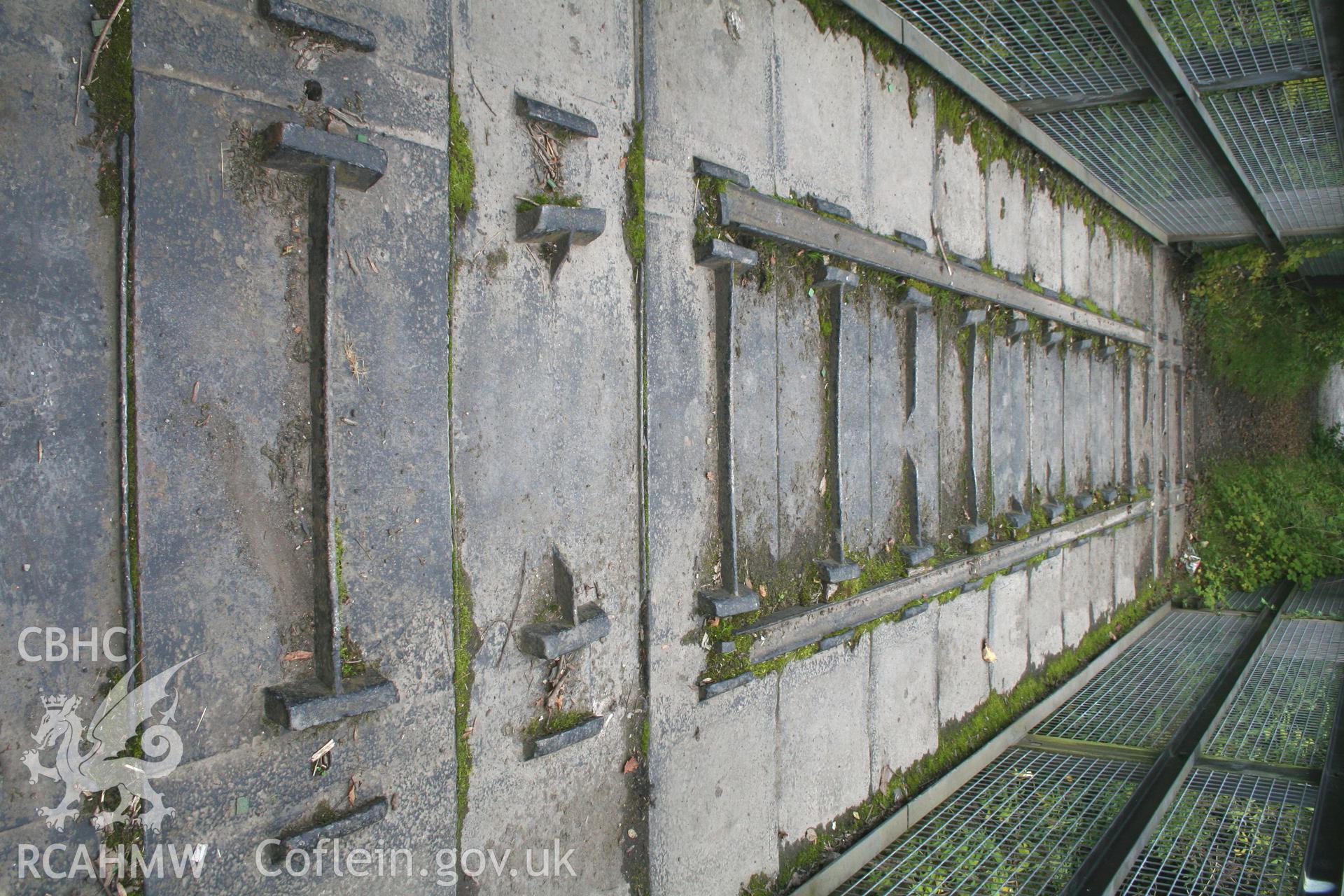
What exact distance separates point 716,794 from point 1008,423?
14.6ft

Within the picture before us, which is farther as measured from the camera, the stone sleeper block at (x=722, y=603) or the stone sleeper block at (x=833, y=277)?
the stone sleeper block at (x=833, y=277)

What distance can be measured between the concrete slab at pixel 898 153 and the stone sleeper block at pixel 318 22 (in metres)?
3.45

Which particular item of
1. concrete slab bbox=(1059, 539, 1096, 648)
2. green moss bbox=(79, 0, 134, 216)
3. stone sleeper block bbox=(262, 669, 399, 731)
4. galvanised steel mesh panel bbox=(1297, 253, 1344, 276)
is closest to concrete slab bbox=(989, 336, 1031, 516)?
concrete slab bbox=(1059, 539, 1096, 648)

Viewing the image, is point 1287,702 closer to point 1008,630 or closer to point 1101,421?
point 1008,630

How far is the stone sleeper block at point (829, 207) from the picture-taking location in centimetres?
472

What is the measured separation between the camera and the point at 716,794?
403 centimetres

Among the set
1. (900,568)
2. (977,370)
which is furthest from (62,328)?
(977,370)

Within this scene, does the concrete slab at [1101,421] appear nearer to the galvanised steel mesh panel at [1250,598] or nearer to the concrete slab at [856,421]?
the galvanised steel mesh panel at [1250,598]

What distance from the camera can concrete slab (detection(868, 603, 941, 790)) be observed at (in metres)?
5.25

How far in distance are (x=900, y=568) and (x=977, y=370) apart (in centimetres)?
203

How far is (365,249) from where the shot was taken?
2.67 m

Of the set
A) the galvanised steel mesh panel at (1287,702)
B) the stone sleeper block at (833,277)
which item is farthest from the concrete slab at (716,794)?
the galvanised steel mesh panel at (1287,702)

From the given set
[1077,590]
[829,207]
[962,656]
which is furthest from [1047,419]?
[829,207]

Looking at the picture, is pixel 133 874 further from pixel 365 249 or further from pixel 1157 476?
pixel 1157 476
